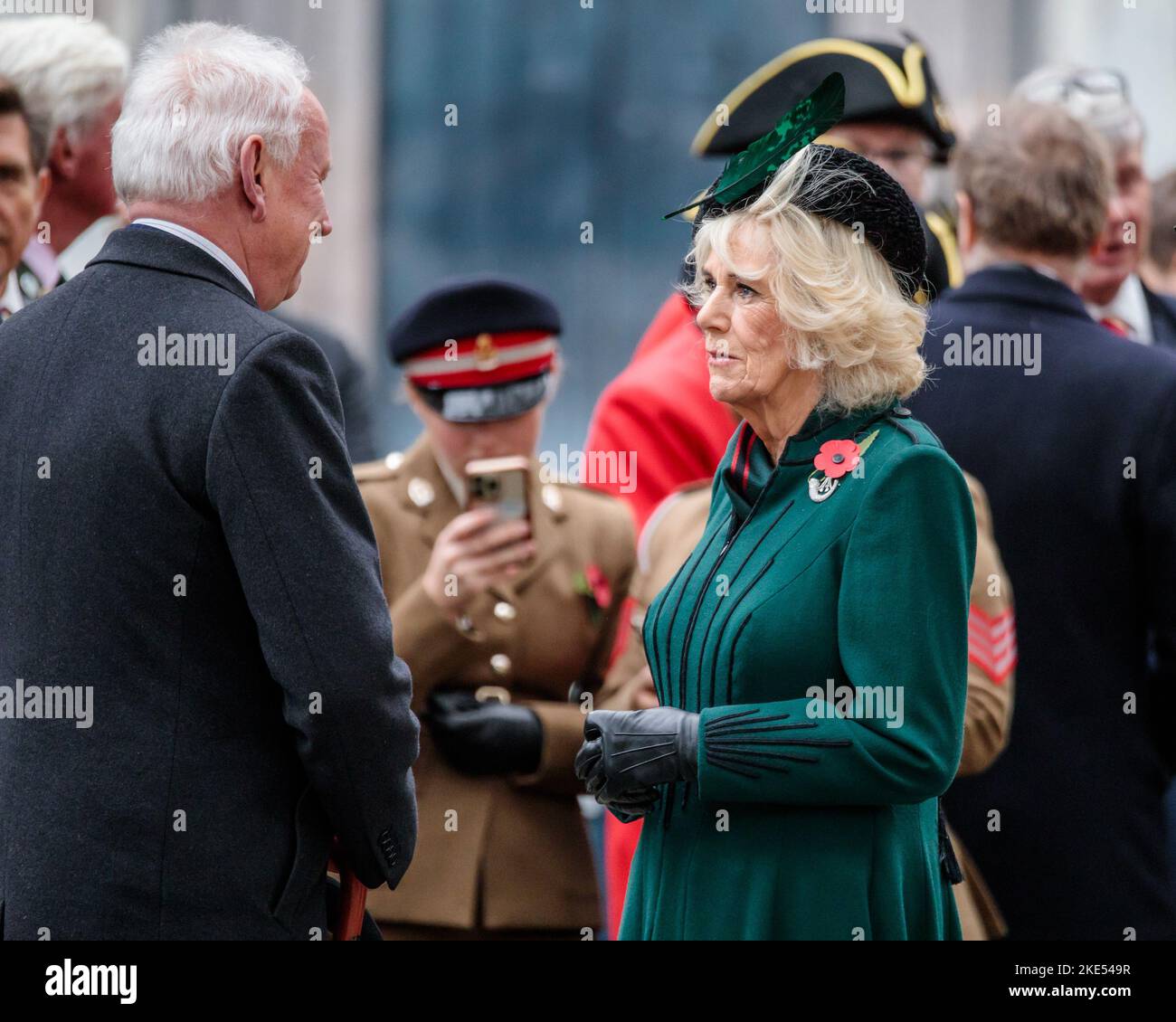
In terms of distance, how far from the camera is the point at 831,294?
2562mm

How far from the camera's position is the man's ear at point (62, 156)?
3.85 meters

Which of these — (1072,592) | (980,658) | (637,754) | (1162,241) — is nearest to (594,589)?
(980,658)

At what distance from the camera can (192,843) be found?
98.6 inches

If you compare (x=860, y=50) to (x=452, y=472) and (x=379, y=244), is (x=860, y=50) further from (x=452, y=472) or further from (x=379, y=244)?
(x=379, y=244)

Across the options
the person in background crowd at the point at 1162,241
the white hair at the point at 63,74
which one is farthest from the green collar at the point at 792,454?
the person in background crowd at the point at 1162,241

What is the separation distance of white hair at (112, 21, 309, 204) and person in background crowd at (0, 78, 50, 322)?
103cm

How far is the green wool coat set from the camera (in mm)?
2457

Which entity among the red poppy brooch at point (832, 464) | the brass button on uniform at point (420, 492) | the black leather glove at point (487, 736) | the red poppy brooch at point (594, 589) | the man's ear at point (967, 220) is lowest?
the black leather glove at point (487, 736)

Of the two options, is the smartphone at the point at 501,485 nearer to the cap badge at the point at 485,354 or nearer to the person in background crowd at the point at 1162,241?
the cap badge at the point at 485,354

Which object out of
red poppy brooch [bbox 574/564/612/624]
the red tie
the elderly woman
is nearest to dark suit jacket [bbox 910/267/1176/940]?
red poppy brooch [bbox 574/564/612/624]

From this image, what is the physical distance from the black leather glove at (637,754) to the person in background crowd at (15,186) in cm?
170

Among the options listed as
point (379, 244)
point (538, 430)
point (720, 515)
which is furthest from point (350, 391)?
point (379, 244)

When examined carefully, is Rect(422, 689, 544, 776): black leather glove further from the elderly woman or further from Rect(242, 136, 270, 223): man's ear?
Rect(242, 136, 270, 223): man's ear

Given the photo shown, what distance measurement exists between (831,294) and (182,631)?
1035 mm
